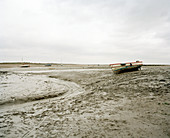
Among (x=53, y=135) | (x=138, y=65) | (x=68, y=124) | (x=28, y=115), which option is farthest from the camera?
(x=138, y=65)

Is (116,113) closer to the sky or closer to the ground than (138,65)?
closer to the ground

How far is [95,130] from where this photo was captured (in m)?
2.99

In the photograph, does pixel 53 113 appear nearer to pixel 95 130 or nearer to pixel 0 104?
pixel 95 130

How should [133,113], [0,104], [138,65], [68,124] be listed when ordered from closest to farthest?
[68,124] → [133,113] → [0,104] → [138,65]

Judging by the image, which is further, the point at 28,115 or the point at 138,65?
the point at 138,65

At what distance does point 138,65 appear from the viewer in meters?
18.3

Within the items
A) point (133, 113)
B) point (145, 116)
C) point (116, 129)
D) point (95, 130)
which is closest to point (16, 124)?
point (95, 130)

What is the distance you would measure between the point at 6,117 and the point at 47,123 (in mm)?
1879

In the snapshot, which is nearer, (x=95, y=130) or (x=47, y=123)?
(x=95, y=130)

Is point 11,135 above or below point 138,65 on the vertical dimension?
below

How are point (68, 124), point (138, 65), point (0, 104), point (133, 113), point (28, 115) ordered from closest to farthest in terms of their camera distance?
point (68, 124)
point (133, 113)
point (28, 115)
point (0, 104)
point (138, 65)

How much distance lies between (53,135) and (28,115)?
6.54 ft

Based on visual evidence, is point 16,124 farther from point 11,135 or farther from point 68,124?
point 68,124

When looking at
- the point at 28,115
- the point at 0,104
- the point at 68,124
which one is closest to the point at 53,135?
the point at 68,124
